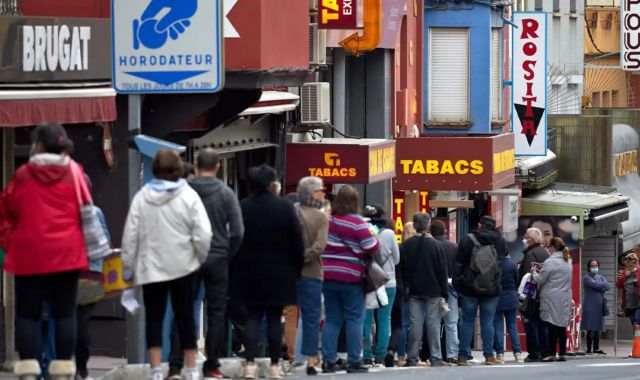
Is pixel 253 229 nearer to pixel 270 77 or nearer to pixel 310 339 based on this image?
pixel 310 339

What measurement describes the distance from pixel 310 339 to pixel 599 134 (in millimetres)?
30106

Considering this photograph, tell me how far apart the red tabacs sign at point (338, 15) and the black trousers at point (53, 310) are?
14047mm

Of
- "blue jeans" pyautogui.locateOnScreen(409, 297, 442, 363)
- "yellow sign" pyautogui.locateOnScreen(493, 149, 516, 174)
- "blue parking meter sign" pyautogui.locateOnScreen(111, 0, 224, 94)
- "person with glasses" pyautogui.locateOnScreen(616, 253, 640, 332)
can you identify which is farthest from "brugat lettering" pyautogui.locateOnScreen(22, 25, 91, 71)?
"yellow sign" pyautogui.locateOnScreen(493, 149, 516, 174)

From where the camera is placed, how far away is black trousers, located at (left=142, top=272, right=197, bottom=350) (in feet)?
42.3

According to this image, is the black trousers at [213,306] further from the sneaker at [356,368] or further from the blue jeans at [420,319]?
the blue jeans at [420,319]

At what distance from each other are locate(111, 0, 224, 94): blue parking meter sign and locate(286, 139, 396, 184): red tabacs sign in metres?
12.0

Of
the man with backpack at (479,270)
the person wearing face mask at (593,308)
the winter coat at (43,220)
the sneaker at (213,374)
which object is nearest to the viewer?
the winter coat at (43,220)

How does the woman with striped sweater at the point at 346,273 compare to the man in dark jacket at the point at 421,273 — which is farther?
the man in dark jacket at the point at 421,273

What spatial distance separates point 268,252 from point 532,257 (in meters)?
9.21

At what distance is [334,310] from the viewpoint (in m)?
16.4

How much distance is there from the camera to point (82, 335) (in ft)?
45.9

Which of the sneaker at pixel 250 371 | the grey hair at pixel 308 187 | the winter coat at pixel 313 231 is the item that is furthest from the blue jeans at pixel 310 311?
the sneaker at pixel 250 371

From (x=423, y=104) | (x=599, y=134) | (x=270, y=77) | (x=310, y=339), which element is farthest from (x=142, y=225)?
(x=599, y=134)

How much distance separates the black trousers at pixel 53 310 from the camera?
1188cm
